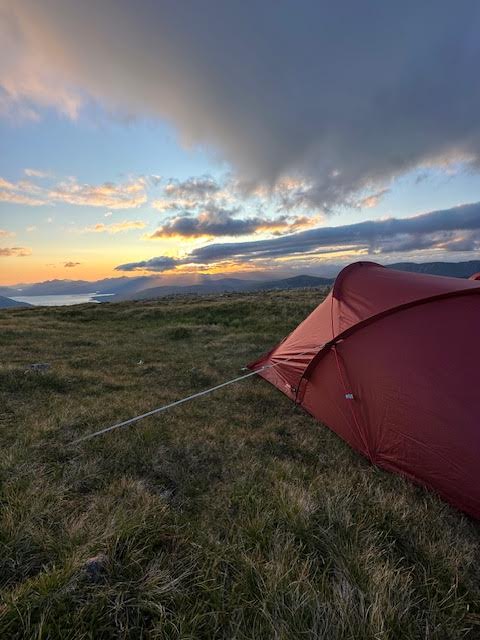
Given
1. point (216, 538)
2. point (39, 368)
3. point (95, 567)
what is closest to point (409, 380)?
point (216, 538)

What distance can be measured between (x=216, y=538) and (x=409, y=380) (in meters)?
3.32

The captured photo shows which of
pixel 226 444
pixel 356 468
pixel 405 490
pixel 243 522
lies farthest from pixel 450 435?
pixel 226 444

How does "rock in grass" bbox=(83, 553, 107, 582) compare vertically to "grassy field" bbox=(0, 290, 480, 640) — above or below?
above

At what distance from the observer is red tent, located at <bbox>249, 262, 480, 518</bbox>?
4102 millimetres

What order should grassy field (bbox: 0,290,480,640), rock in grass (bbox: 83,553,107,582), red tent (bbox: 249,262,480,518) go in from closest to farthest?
grassy field (bbox: 0,290,480,640), rock in grass (bbox: 83,553,107,582), red tent (bbox: 249,262,480,518)

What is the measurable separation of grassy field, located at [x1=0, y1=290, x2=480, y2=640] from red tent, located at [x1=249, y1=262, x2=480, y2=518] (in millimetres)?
322

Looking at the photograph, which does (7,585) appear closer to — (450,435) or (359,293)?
(450,435)

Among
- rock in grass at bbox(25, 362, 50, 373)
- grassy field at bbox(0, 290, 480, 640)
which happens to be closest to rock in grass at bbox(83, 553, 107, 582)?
grassy field at bbox(0, 290, 480, 640)

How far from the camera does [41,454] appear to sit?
457cm

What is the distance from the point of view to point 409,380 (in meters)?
4.79

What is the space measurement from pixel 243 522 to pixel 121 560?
1.14 meters

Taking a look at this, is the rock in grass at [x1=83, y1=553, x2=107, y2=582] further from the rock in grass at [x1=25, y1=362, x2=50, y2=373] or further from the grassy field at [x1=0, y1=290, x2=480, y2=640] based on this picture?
the rock in grass at [x1=25, y1=362, x2=50, y2=373]

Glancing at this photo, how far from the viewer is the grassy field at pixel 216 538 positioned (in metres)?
2.27

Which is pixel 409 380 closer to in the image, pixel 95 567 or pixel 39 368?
pixel 95 567
